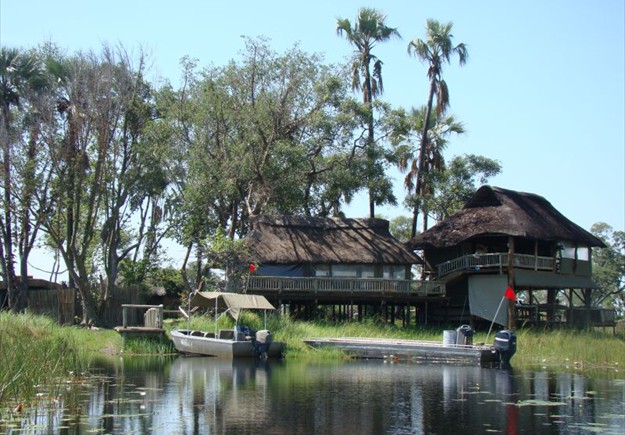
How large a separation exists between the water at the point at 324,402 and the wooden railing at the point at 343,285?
1408cm

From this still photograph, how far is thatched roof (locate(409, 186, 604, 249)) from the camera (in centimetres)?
4694

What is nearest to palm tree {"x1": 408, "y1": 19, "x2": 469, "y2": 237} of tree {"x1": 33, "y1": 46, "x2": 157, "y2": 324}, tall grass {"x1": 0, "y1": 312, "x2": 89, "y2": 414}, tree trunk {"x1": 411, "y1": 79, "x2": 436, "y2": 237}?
tree trunk {"x1": 411, "y1": 79, "x2": 436, "y2": 237}

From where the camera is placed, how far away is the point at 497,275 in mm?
47000

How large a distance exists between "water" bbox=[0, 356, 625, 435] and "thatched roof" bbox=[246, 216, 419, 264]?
16.1 meters

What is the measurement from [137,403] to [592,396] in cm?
1185

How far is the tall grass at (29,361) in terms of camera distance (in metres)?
18.5

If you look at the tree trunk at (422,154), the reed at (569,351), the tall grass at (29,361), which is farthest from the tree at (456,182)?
the tall grass at (29,361)

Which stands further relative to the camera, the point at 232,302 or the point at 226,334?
the point at 232,302

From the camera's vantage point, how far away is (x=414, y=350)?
3547cm

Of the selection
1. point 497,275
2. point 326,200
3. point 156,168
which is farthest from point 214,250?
point 497,275

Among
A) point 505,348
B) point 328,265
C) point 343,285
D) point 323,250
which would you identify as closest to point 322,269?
point 328,265

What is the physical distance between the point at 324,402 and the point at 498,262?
2646 cm

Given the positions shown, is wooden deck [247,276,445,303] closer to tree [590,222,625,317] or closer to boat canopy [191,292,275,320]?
boat canopy [191,292,275,320]

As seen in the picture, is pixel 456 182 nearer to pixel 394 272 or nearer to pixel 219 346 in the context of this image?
pixel 394 272
